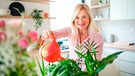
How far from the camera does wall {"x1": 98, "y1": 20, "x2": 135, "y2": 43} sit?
3.65 metres

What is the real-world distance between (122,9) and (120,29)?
2.02 feet

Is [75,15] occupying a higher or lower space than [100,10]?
lower

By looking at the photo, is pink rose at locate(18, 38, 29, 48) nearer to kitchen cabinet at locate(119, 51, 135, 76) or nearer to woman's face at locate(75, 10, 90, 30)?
woman's face at locate(75, 10, 90, 30)

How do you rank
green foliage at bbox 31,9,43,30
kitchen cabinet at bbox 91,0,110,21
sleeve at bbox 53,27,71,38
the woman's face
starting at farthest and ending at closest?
1. kitchen cabinet at bbox 91,0,110,21
2. green foliage at bbox 31,9,43,30
3. sleeve at bbox 53,27,71,38
4. the woman's face

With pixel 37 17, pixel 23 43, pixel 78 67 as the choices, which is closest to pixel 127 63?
pixel 37 17

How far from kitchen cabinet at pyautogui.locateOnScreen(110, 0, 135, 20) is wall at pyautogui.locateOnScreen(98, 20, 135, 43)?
345 millimetres

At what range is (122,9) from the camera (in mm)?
3438

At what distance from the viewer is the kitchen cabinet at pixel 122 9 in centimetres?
325

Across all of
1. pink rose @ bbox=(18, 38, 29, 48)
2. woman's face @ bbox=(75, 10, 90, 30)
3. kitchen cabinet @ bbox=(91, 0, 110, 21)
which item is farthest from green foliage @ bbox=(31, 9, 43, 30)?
pink rose @ bbox=(18, 38, 29, 48)

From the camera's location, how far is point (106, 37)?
4164 millimetres

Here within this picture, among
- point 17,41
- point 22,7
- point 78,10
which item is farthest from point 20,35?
point 22,7

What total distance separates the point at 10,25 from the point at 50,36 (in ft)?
2.06

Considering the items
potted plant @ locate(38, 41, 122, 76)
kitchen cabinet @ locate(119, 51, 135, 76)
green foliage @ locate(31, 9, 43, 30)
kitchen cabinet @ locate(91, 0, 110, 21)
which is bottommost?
kitchen cabinet @ locate(119, 51, 135, 76)

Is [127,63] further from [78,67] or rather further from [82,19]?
[78,67]
